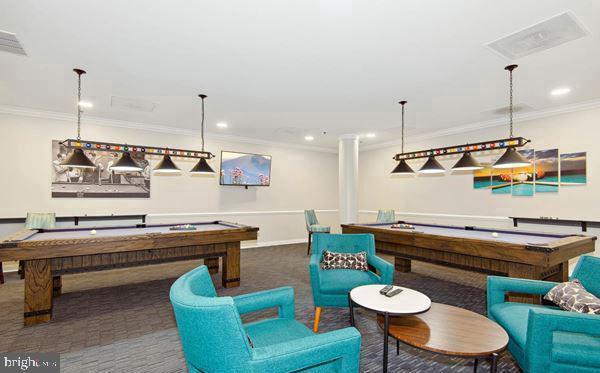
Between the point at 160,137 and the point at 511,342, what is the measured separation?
6.77 m

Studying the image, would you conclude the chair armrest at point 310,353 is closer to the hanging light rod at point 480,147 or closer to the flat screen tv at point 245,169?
the hanging light rod at point 480,147

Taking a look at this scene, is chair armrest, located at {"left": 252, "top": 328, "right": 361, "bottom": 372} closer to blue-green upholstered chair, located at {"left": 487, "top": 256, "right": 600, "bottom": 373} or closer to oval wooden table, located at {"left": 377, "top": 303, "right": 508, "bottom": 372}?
oval wooden table, located at {"left": 377, "top": 303, "right": 508, "bottom": 372}

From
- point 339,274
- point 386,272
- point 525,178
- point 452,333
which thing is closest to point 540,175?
point 525,178

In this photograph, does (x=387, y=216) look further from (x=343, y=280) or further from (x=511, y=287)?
(x=511, y=287)

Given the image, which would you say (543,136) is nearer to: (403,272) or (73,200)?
(403,272)

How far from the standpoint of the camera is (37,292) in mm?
3186

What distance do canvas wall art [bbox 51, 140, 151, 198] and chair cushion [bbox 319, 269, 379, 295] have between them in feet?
14.5

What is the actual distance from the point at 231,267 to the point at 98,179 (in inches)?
140

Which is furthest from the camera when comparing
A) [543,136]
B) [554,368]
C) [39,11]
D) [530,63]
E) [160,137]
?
[160,137]

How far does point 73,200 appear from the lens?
5.67 metres

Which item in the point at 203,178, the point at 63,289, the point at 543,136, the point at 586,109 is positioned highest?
the point at 586,109

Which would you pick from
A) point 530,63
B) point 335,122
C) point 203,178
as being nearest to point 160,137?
point 203,178

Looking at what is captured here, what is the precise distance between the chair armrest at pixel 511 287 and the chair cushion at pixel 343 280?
3.57ft

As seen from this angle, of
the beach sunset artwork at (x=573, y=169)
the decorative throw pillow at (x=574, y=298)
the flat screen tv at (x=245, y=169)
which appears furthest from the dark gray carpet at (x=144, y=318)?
the flat screen tv at (x=245, y=169)
